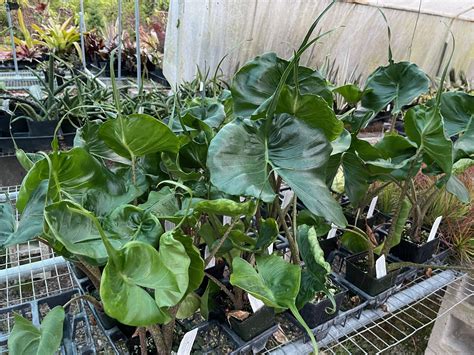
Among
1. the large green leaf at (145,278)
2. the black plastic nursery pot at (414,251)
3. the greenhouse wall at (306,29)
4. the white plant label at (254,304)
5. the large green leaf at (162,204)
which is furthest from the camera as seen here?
the greenhouse wall at (306,29)

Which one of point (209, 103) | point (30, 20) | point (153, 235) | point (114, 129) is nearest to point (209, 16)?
point (209, 103)

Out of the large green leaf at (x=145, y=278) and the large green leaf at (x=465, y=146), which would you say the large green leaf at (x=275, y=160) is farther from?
the large green leaf at (x=465, y=146)

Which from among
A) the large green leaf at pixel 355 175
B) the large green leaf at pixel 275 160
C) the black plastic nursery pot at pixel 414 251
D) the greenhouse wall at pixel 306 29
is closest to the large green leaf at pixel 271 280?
the large green leaf at pixel 275 160

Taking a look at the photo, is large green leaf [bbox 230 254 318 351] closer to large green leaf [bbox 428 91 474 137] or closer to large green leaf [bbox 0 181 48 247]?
large green leaf [bbox 0 181 48 247]

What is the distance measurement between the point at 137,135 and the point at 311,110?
0.23m

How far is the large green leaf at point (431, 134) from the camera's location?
584mm

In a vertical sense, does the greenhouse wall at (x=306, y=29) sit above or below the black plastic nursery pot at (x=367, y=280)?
above

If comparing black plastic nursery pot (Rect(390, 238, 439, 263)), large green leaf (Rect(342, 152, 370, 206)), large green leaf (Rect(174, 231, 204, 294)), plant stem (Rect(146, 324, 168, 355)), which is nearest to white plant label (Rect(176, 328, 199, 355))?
plant stem (Rect(146, 324, 168, 355))

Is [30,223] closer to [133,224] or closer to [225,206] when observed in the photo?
[133,224]

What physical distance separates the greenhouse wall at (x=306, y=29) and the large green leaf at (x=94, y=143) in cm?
85

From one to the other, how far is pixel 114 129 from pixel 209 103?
283 mm

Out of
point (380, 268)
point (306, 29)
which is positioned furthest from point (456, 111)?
point (306, 29)

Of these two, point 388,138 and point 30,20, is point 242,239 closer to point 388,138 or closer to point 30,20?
point 388,138

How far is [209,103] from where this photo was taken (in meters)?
0.75
